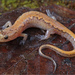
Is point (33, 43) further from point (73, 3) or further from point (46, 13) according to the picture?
point (73, 3)

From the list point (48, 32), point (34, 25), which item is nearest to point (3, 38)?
point (34, 25)

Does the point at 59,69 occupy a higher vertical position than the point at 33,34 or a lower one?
lower

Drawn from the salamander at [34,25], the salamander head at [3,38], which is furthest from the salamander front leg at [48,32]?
the salamander head at [3,38]

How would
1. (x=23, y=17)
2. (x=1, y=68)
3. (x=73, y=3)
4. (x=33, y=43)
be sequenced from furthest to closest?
(x=73, y=3)
(x=23, y=17)
(x=33, y=43)
(x=1, y=68)

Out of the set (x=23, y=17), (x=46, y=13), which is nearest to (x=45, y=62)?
(x=23, y=17)

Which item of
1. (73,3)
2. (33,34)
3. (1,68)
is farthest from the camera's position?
(73,3)

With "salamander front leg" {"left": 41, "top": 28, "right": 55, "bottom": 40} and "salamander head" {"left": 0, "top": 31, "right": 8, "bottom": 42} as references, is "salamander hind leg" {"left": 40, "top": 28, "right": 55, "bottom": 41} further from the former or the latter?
"salamander head" {"left": 0, "top": 31, "right": 8, "bottom": 42}

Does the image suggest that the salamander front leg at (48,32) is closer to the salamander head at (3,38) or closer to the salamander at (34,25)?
the salamander at (34,25)

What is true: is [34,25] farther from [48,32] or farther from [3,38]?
[3,38]

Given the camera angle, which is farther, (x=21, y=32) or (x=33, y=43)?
(x=21, y=32)
